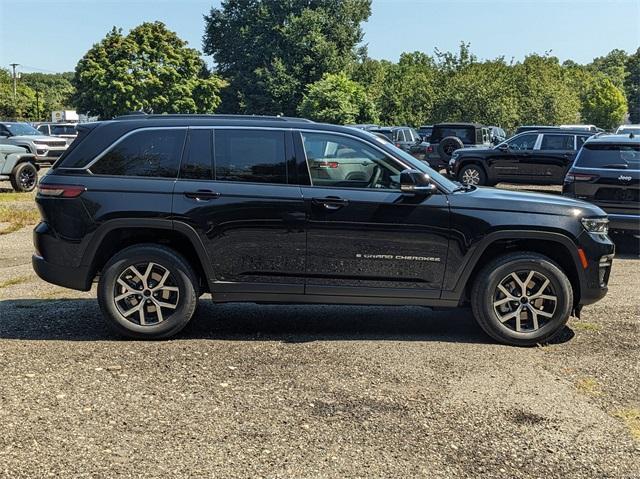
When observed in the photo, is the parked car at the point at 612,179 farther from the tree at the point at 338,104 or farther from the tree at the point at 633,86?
the tree at the point at 633,86

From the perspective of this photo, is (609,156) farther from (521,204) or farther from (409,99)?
(409,99)

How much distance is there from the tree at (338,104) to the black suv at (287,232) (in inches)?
1415

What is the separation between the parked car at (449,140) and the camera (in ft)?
77.0

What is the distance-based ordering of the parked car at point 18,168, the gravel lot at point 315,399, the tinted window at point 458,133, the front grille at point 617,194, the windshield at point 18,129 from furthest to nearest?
the windshield at point 18,129 < the tinted window at point 458,133 < the parked car at point 18,168 < the front grille at point 617,194 < the gravel lot at point 315,399

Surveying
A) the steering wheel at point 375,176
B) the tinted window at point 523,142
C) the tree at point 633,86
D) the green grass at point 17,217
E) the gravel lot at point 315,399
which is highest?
the tree at point 633,86

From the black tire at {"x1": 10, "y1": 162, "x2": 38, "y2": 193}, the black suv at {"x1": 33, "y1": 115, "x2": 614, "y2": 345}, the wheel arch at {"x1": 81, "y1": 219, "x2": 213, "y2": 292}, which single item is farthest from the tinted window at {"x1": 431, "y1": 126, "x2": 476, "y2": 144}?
the wheel arch at {"x1": 81, "y1": 219, "x2": 213, "y2": 292}

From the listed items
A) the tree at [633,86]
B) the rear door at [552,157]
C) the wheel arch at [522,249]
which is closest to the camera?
the wheel arch at [522,249]

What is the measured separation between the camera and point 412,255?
5602mm

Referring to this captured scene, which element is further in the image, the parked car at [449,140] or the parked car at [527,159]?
the parked car at [449,140]

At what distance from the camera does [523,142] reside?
1894 centimetres

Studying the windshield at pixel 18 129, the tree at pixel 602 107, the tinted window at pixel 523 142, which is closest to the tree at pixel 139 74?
the windshield at pixel 18 129

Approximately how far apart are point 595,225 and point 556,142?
13.7 m

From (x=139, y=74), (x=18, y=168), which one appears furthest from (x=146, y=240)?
(x=139, y=74)

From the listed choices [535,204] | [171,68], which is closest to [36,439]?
[535,204]
